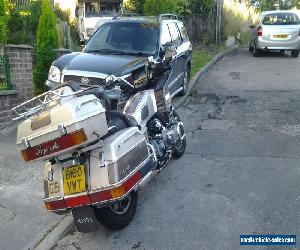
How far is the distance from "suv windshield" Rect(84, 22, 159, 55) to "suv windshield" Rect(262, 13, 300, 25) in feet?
29.9

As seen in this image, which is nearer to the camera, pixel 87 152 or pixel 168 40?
pixel 87 152

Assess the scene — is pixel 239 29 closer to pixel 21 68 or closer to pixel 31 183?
pixel 21 68

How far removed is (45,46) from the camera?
30.8ft

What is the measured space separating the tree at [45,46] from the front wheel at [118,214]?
5.48m

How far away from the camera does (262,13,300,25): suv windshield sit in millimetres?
16203

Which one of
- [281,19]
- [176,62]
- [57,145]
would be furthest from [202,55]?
[57,145]

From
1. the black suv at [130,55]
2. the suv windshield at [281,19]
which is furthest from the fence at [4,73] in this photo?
the suv windshield at [281,19]

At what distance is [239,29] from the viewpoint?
70.2 ft

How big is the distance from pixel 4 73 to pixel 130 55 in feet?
8.08

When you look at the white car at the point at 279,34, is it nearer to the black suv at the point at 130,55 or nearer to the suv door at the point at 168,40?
the black suv at the point at 130,55

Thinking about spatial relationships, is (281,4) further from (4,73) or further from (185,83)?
(4,73)

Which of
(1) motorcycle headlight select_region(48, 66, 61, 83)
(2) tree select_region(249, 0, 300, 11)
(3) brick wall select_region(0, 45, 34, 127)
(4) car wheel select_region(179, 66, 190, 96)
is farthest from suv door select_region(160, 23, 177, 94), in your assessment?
(2) tree select_region(249, 0, 300, 11)

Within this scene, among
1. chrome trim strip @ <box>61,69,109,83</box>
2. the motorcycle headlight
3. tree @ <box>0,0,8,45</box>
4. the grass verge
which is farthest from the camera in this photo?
the grass verge

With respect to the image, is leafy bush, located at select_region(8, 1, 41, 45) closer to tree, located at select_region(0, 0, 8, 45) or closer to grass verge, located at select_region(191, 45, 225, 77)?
tree, located at select_region(0, 0, 8, 45)
